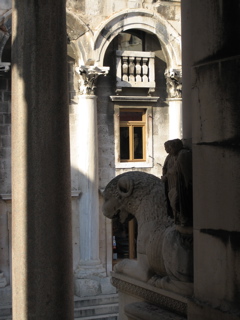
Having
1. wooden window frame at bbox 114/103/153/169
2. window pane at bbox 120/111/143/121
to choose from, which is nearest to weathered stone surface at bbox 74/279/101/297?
wooden window frame at bbox 114/103/153/169

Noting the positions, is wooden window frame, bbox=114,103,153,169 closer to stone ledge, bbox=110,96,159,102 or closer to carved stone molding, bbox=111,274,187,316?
stone ledge, bbox=110,96,159,102

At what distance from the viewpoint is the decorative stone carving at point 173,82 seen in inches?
890

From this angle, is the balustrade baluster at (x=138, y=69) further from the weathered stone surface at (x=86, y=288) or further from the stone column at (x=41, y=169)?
the stone column at (x=41, y=169)

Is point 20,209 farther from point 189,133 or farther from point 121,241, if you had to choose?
point 121,241

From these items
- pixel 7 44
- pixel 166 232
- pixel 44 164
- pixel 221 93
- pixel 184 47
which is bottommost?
pixel 166 232

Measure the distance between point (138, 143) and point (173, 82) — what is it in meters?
2.49

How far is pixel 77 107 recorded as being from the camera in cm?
2195

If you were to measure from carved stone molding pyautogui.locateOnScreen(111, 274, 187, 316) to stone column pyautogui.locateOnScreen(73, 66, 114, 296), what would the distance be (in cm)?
1542

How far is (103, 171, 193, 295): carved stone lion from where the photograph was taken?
4910 millimetres

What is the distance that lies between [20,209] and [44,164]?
0.50 m

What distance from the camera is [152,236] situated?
5562 mm

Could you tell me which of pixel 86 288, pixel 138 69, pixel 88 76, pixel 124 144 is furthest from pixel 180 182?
pixel 138 69

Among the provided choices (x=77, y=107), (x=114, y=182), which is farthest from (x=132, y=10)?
(x=114, y=182)

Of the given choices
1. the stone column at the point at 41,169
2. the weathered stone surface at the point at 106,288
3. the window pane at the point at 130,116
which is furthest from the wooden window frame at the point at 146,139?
the stone column at the point at 41,169
